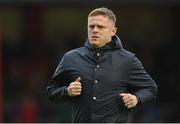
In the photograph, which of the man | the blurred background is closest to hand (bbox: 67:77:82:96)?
the man

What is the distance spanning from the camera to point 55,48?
13.3 metres

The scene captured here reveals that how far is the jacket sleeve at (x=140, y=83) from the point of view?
17.8 feet

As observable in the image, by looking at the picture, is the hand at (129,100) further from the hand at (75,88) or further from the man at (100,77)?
the hand at (75,88)

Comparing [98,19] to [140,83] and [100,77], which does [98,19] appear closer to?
[100,77]

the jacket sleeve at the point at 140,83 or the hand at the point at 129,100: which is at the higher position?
the jacket sleeve at the point at 140,83

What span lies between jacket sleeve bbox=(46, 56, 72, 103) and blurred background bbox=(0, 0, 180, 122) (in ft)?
21.8

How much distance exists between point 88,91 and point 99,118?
19 cm

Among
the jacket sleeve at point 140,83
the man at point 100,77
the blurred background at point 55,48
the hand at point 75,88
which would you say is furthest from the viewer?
the blurred background at point 55,48

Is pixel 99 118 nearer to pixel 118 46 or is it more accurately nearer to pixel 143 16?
pixel 118 46

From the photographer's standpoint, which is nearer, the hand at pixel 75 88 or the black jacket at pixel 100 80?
the hand at pixel 75 88

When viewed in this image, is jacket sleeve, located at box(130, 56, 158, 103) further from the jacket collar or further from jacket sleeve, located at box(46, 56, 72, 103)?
jacket sleeve, located at box(46, 56, 72, 103)

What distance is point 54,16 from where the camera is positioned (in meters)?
13.8

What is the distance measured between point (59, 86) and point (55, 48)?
25.8 ft

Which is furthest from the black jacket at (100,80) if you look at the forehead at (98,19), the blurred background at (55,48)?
the blurred background at (55,48)
